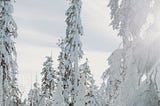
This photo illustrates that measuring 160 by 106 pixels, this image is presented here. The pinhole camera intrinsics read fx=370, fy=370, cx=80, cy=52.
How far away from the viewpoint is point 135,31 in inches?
245

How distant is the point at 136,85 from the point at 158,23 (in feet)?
3.32

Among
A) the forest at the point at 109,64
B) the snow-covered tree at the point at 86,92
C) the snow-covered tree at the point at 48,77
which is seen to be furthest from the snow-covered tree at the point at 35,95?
the snow-covered tree at the point at 86,92

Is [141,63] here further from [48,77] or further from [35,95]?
[35,95]

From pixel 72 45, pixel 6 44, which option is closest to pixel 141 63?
pixel 6 44

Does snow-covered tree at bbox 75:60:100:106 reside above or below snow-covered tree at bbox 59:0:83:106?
below

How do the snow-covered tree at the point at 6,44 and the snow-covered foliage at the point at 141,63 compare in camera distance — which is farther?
the snow-covered tree at the point at 6,44

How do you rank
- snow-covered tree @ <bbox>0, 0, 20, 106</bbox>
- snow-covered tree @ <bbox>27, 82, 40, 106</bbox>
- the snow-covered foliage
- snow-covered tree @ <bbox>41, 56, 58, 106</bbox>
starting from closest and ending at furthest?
1. the snow-covered foliage
2. snow-covered tree @ <bbox>0, 0, 20, 106</bbox>
3. snow-covered tree @ <bbox>41, 56, 58, 106</bbox>
4. snow-covered tree @ <bbox>27, 82, 40, 106</bbox>

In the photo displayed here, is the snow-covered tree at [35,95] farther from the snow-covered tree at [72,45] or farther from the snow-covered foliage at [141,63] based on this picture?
the snow-covered foliage at [141,63]

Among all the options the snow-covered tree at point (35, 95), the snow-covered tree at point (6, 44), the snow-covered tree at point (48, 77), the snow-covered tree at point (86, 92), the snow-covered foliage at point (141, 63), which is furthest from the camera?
the snow-covered tree at point (35, 95)

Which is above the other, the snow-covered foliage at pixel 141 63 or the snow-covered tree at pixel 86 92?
the snow-covered tree at pixel 86 92

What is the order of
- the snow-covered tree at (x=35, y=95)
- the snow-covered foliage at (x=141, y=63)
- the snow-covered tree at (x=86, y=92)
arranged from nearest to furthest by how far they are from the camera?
the snow-covered foliage at (x=141, y=63)
the snow-covered tree at (x=86, y=92)
the snow-covered tree at (x=35, y=95)

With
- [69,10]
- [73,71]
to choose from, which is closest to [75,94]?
[73,71]

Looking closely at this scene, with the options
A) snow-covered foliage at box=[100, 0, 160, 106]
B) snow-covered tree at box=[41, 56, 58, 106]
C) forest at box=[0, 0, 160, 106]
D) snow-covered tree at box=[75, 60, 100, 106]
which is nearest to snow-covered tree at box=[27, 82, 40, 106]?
forest at box=[0, 0, 160, 106]

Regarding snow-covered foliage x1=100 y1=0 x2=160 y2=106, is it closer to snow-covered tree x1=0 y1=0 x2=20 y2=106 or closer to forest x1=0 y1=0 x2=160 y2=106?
forest x1=0 y1=0 x2=160 y2=106
